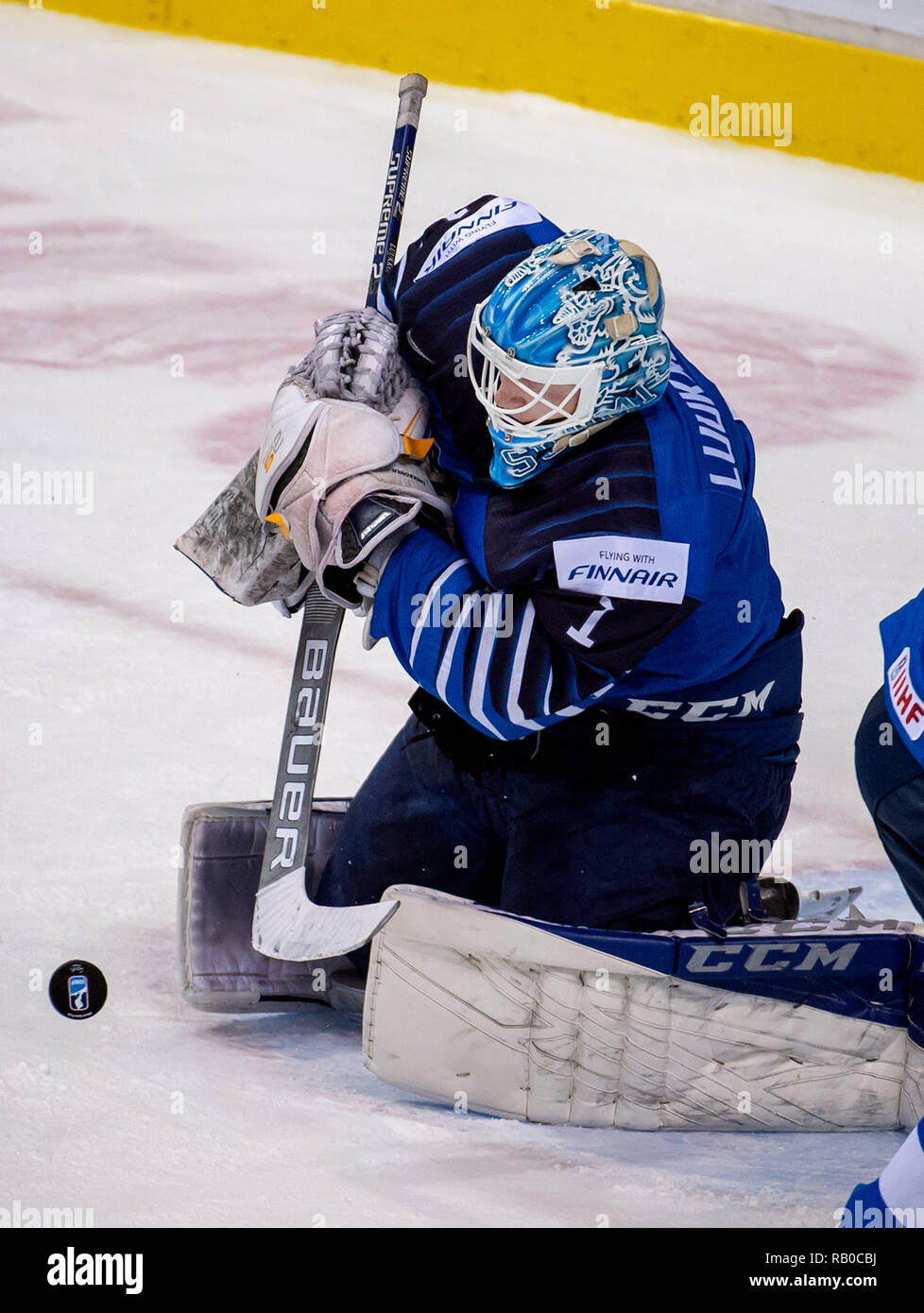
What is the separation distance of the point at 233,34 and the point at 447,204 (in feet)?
3.30

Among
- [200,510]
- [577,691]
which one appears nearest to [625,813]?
[577,691]

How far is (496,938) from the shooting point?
1.67 m

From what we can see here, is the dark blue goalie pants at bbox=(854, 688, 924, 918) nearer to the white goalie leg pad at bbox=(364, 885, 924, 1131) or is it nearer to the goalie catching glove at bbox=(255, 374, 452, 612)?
the white goalie leg pad at bbox=(364, 885, 924, 1131)

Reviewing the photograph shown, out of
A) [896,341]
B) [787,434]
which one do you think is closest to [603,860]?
[787,434]

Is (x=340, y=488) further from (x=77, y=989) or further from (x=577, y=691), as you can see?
(x=77, y=989)

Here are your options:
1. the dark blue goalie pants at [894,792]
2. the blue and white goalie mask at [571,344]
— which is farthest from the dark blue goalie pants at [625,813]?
the blue and white goalie mask at [571,344]

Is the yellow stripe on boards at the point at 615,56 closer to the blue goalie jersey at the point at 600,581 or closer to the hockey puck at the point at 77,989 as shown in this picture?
the blue goalie jersey at the point at 600,581

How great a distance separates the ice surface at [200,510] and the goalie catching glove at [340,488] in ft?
1.82

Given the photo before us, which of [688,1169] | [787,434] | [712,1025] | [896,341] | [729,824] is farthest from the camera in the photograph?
[896,341]

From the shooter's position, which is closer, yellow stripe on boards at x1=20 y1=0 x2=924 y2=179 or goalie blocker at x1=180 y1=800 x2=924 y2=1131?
goalie blocker at x1=180 y1=800 x2=924 y2=1131

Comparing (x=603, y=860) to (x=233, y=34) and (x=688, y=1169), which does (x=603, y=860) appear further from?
(x=233, y=34)

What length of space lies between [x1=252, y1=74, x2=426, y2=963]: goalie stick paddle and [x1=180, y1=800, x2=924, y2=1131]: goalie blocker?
114 millimetres
